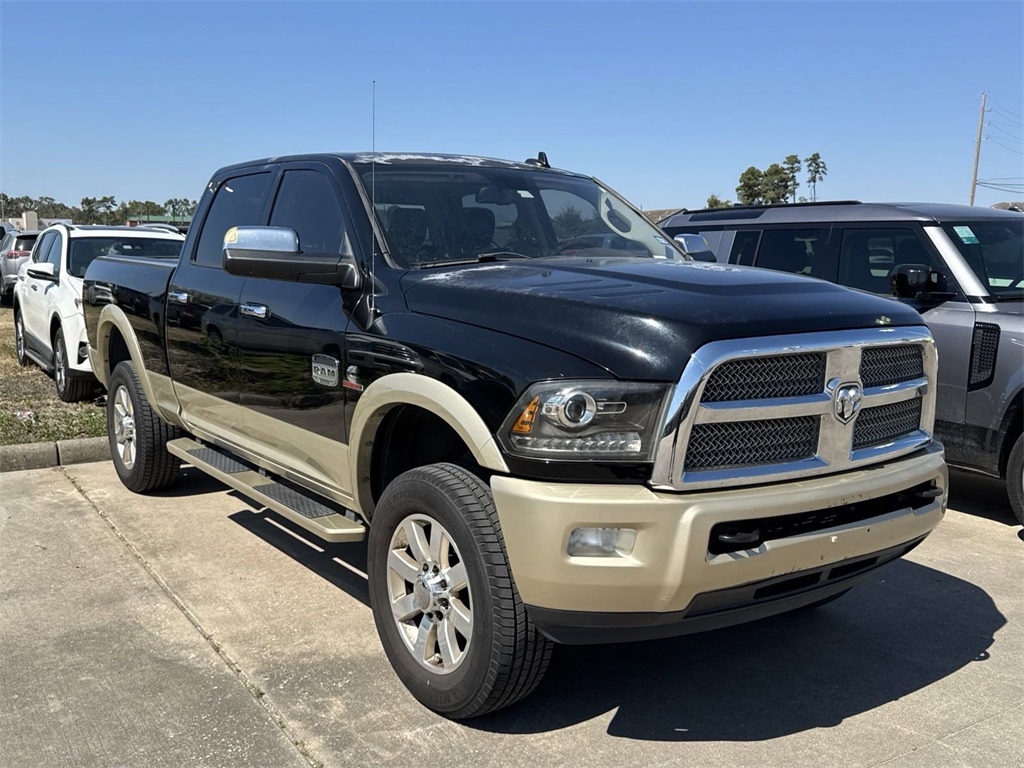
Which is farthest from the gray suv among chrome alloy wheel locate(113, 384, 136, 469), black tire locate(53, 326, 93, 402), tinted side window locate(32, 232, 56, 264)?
tinted side window locate(32, 232, 56, 264)

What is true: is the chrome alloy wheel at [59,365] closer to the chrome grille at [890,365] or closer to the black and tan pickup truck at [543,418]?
the black and tan pickup truck at [543,418]

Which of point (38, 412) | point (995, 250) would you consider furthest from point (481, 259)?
point (38, 412)

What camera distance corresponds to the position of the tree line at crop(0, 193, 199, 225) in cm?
6009

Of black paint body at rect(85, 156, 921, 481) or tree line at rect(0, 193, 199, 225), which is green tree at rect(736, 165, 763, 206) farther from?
black paint body at rect(85, 156, 921, 481)

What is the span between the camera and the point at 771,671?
3.84 meters

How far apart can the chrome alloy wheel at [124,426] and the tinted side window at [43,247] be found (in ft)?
15.7

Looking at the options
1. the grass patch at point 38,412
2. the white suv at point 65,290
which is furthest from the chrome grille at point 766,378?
the white suv at point 65,290

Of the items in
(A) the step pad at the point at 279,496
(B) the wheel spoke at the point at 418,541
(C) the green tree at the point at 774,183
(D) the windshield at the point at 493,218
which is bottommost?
(A) the step pad at the point at 279,496

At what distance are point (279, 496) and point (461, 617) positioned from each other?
1.50 m

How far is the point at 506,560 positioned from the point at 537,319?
2.58 feet

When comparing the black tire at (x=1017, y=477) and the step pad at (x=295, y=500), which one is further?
the black tire at (x=1017, y=477)

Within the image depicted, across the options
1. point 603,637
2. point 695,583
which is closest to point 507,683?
point 603,637

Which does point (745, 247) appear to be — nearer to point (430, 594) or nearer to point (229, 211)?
point (229, 211)

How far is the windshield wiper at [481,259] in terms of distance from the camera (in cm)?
393
